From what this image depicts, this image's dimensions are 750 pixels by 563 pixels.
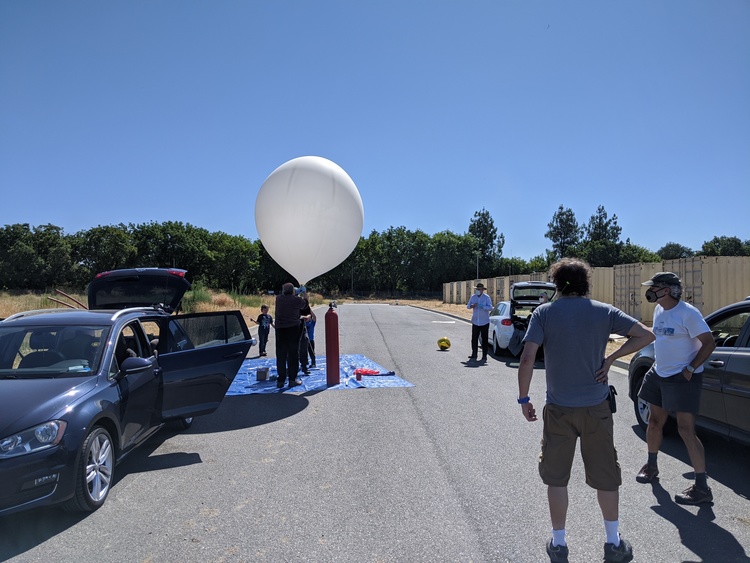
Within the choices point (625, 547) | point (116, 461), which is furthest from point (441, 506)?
point (116, 461)

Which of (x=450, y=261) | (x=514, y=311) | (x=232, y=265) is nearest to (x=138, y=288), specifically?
(x=514, y=311)

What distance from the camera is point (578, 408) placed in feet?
10.4

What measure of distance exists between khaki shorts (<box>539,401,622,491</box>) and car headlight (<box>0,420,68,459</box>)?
3.38 meters

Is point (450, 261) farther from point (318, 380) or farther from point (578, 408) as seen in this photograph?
point (578, 408)

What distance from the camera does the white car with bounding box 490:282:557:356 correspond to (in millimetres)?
12830

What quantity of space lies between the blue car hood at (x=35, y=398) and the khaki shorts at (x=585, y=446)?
3489 mm

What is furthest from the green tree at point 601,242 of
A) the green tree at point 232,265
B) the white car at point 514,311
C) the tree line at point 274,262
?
the white car at point 514,311

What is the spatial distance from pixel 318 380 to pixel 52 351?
5.53 m

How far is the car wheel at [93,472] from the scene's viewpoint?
3.85 metres

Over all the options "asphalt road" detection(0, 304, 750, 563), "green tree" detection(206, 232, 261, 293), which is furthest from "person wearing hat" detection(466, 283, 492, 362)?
"green tree" detection(206, 232, 261, 293)

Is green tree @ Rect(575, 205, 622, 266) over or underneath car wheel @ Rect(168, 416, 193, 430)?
over

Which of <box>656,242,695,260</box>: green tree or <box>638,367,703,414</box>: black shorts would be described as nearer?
<box>638,367,703,414</box>: black shorts

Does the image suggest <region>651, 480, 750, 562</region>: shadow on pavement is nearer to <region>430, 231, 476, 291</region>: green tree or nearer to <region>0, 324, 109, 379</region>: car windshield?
<region>0, 324, 109, 379</region>: car windshield

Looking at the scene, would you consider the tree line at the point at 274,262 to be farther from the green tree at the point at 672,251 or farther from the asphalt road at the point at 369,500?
the asphalt road at the point at 369,500
